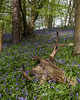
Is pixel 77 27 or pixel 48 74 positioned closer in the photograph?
pixel 48 74

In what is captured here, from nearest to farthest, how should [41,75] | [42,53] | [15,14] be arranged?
[41,75] → [42,53] → [15,14]

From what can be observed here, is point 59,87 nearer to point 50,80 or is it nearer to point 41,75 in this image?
point 50,80

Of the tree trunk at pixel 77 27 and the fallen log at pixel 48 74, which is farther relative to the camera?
the tree trunk at pixel 77 27

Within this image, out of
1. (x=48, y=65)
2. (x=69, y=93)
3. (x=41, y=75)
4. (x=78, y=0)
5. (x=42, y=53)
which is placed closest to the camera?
(x=69, y=93)

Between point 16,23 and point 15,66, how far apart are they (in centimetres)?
489

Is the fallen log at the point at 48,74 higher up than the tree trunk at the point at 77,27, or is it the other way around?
the tree trunk at the point at 77,27

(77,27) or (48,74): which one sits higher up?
(77,27)

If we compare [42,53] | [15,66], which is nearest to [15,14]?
[42,53]

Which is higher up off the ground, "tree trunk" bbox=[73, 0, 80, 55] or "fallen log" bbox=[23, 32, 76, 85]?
"tree trunk" bbox=[73, 0, 80, 55]

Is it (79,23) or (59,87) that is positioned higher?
(79,23)

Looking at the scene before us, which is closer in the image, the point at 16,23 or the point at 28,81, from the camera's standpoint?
the point at 28,81

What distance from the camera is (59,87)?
3.47m

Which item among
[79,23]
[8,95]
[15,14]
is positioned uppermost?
[15,14]

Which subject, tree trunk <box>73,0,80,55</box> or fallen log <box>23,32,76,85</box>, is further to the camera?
tree trunk <box>73,0,80,55</box>
